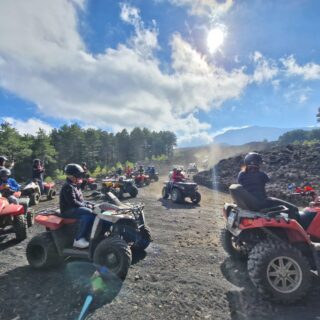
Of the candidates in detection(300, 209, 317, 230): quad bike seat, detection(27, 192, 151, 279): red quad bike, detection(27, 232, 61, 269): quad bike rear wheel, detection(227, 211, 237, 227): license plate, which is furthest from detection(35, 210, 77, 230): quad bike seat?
detection(300, 209, 317, 230): quad bike seat

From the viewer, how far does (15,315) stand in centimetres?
391

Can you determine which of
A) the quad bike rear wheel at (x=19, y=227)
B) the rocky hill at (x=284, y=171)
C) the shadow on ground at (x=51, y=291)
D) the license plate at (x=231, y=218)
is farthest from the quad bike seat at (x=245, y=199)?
the rocky hill at (x=284, y=171)

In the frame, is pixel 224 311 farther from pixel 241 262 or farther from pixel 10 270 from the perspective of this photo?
pixel 10 270

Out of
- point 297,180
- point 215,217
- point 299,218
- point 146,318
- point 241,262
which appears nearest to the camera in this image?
point 146,318

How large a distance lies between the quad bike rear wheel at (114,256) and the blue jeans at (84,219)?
1.88 feet

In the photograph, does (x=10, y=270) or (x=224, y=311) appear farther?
(x=10, y=270)

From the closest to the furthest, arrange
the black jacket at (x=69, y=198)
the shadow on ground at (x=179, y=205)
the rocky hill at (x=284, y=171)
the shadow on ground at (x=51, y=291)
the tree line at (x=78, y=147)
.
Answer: the shadow on ground at (x=51, y=291), the black jacket at (x=69, y=198), the shadow on ground at (x=179, y=205), the rocky hill at (x=284, y=171), the tree line at (x=78, y=147)

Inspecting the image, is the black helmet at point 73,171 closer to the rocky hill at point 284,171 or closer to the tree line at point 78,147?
the rocky hill at point 284,171

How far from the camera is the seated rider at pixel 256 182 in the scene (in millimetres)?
5258

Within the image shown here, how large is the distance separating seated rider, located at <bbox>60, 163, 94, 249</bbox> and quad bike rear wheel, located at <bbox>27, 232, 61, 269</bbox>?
0.48m

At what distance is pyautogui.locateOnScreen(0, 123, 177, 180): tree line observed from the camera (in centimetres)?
5609

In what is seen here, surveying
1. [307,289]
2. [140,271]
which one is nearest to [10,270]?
[140,271]

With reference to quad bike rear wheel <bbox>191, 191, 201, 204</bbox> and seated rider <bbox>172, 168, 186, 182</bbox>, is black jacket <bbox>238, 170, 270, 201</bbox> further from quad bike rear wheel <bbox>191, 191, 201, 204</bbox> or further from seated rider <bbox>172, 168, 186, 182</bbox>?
seated rider <bbox>172, 168, 186, 182</bbox>

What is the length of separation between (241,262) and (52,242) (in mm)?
4004
